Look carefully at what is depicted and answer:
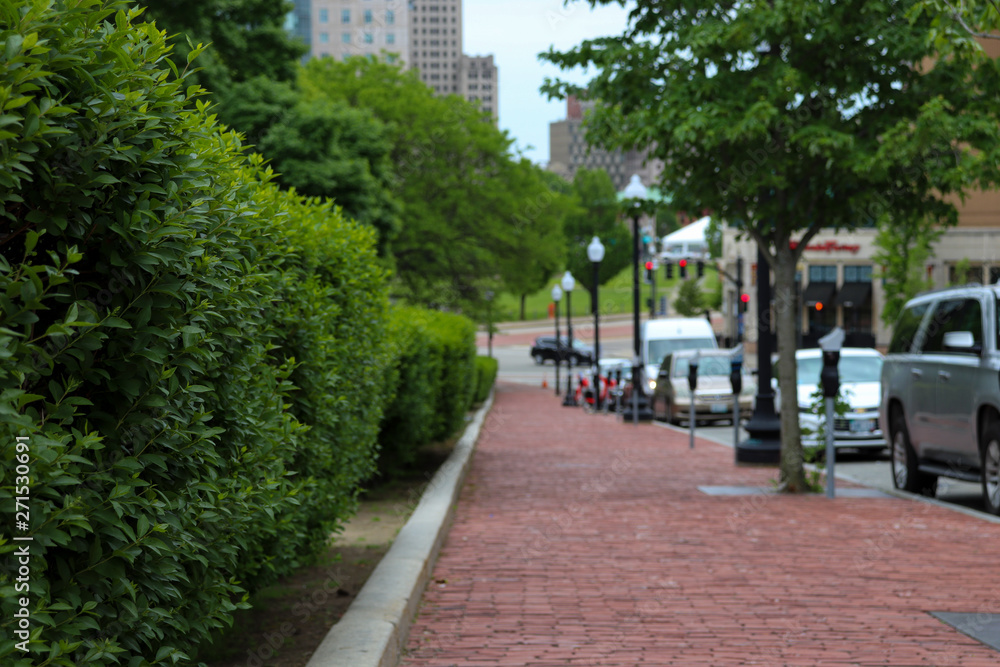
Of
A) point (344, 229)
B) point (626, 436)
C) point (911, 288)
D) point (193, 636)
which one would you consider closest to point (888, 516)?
point (344, 229)

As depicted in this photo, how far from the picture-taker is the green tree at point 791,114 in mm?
10695

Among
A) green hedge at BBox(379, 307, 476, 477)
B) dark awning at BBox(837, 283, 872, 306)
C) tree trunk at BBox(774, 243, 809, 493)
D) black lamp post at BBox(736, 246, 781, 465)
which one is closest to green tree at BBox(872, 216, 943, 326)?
dark awning at BBox(837, 283, 872, 306)

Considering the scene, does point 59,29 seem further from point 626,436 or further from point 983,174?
point 626,436

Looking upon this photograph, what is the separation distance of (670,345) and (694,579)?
935 inches

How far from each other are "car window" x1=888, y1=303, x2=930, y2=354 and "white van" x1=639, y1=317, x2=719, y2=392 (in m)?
17.5

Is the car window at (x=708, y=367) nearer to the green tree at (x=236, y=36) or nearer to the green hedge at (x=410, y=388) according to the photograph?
the green hedge at (x=410, y=388)

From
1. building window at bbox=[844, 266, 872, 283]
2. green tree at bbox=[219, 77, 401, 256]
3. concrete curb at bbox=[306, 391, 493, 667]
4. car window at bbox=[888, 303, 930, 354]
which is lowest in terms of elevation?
concrete curb at bbox=[306, 391, 493, 667]

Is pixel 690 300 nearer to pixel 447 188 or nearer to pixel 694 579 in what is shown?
pixel 447 188

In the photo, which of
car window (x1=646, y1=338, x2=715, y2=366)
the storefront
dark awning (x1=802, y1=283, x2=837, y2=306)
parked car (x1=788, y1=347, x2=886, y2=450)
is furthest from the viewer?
dark awning (x1=802, y1=283, x2=837, y2=306)

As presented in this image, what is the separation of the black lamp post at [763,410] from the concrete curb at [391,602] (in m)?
6.57

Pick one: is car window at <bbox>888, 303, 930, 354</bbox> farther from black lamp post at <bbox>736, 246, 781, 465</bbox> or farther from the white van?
the white van

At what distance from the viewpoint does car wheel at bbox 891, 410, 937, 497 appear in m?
11.7

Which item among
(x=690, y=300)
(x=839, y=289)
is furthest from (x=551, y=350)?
(x=690, y=300)

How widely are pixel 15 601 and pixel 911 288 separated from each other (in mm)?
49567
